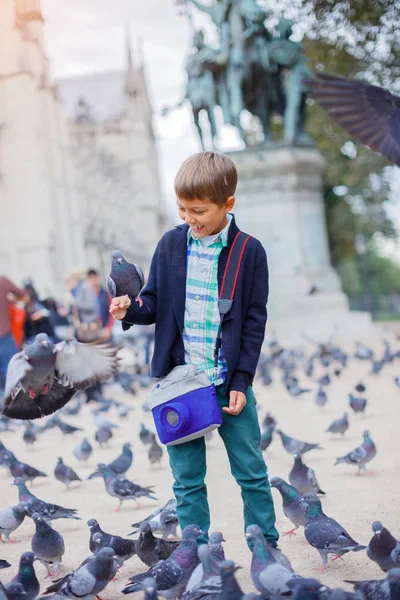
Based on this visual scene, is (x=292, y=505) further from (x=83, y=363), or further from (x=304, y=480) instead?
(x=83, y=363)

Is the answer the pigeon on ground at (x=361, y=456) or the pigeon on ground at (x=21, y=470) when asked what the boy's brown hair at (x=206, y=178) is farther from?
the pigeon on ground at (x=21, y=470)

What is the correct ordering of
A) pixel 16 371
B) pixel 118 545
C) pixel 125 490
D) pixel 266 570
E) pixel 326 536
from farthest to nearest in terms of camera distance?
pixel 125 490, pixel 16 371, pixel 118 545, pixel 326 536, pixel 266 570

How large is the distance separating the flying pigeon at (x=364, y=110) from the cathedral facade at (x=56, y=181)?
29.9 metres

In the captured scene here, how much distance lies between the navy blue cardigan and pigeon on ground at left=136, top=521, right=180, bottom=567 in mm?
856

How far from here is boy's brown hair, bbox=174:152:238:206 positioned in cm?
357

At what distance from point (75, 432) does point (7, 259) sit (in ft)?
127

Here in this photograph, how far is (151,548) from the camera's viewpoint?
4066 mm

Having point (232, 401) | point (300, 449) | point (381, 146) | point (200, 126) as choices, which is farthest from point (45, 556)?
point (200, 126)

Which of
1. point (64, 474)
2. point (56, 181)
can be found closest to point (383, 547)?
point (64, 474)

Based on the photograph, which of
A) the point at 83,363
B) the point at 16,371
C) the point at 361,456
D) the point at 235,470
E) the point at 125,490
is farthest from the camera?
the point at 361,456

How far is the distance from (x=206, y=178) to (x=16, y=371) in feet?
5.45

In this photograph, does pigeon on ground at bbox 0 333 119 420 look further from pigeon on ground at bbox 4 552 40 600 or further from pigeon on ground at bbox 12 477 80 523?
pigeon on ground at bbox 4 552 40 600

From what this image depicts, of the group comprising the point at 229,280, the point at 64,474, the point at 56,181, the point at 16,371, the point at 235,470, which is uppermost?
the point at 56,181

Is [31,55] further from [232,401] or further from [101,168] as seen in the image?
[232,401]
